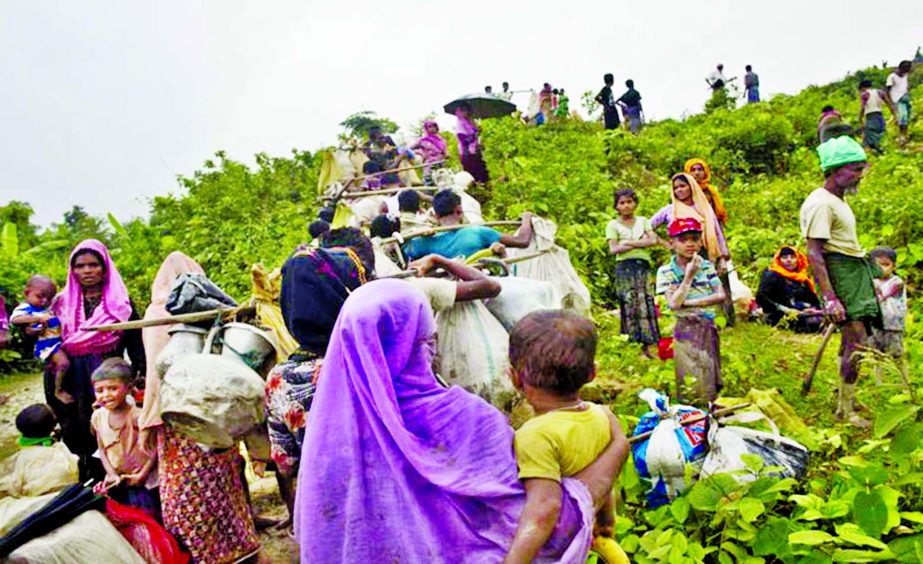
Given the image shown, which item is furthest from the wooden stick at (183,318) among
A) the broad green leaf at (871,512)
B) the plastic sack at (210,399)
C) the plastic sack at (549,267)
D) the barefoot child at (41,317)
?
the broad green leaf at (871,512)

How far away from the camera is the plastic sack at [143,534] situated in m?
2.91

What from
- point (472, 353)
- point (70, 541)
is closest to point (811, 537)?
point (472, 353)

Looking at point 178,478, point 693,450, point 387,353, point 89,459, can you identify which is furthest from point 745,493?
point 89,459

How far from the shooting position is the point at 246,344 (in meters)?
3.03

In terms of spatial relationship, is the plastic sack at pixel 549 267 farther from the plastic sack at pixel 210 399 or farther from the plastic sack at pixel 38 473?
the plastic sack at pixel 38 473

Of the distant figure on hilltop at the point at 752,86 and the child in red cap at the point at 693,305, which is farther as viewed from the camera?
the distant figure on hilltop at the point at 752,86

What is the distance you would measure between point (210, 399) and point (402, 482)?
1.18 metres

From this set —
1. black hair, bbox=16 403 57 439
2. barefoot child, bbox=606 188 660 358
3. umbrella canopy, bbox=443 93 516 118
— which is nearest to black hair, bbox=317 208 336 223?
barefoot child, bbox=606 188 660 358

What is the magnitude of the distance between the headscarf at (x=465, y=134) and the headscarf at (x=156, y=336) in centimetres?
811

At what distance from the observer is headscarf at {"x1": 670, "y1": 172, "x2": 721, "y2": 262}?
5.61 metres

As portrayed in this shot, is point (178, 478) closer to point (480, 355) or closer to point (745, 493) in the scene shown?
→ point (480, 355)

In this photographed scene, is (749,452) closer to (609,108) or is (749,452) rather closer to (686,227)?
(686,227)

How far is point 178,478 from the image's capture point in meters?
3.09

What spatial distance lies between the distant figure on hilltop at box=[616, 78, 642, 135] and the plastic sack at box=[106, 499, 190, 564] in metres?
15.0
